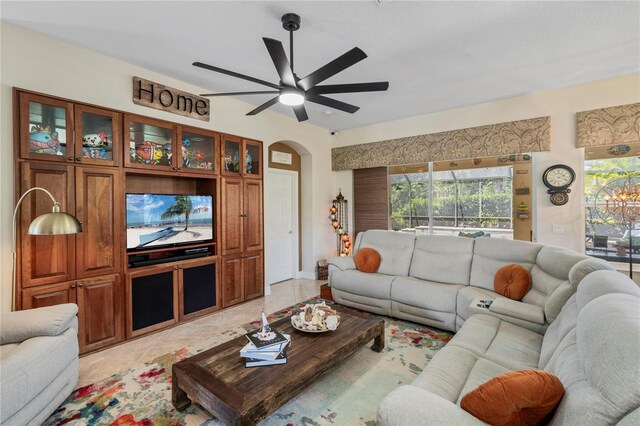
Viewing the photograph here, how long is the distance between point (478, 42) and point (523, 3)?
53cm

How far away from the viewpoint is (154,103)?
10.8ft

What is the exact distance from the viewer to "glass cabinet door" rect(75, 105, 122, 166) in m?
2.73

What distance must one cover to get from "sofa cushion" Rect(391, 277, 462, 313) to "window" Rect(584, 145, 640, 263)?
213 centimetres

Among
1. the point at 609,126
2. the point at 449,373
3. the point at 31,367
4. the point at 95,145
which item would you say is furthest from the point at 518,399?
the point at 609,126

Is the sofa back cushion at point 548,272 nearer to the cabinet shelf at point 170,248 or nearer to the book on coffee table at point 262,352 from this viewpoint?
the book on coffee table at point 262,352

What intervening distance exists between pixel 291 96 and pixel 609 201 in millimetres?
4047

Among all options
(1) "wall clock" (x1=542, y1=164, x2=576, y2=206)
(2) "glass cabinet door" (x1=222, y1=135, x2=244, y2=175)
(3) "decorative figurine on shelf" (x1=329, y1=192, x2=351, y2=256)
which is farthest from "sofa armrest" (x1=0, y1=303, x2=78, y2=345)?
(1) "wall clock" (x1=542, y1=164, x2=576, y2=206)

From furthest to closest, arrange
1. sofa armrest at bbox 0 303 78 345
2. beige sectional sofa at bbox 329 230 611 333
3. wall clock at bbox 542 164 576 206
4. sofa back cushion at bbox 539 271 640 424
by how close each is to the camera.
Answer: wall clock at bbox 542 164 576 206
beige sectional sofa at bbox 329 230 611 333
sofa armrest at bbox 0 303 78 345
sofa back cushion at bbox 539 271 640 424

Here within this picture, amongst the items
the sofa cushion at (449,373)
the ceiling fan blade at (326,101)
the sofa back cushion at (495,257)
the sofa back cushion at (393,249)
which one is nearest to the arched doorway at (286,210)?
the sofa back cushion at (393,249)

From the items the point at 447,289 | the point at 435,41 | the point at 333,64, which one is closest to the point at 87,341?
the point at 333,64

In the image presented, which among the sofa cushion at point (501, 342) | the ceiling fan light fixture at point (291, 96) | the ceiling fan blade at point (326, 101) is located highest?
the ceiling fan blade at point (326, 101)

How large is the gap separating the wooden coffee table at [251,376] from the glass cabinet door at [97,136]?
2.21 meters

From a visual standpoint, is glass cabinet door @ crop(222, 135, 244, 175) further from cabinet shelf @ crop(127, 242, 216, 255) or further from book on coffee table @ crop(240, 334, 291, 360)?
book on coffee table @ crop(240, 334, 291, 360)

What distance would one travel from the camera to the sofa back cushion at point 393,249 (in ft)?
12.8
